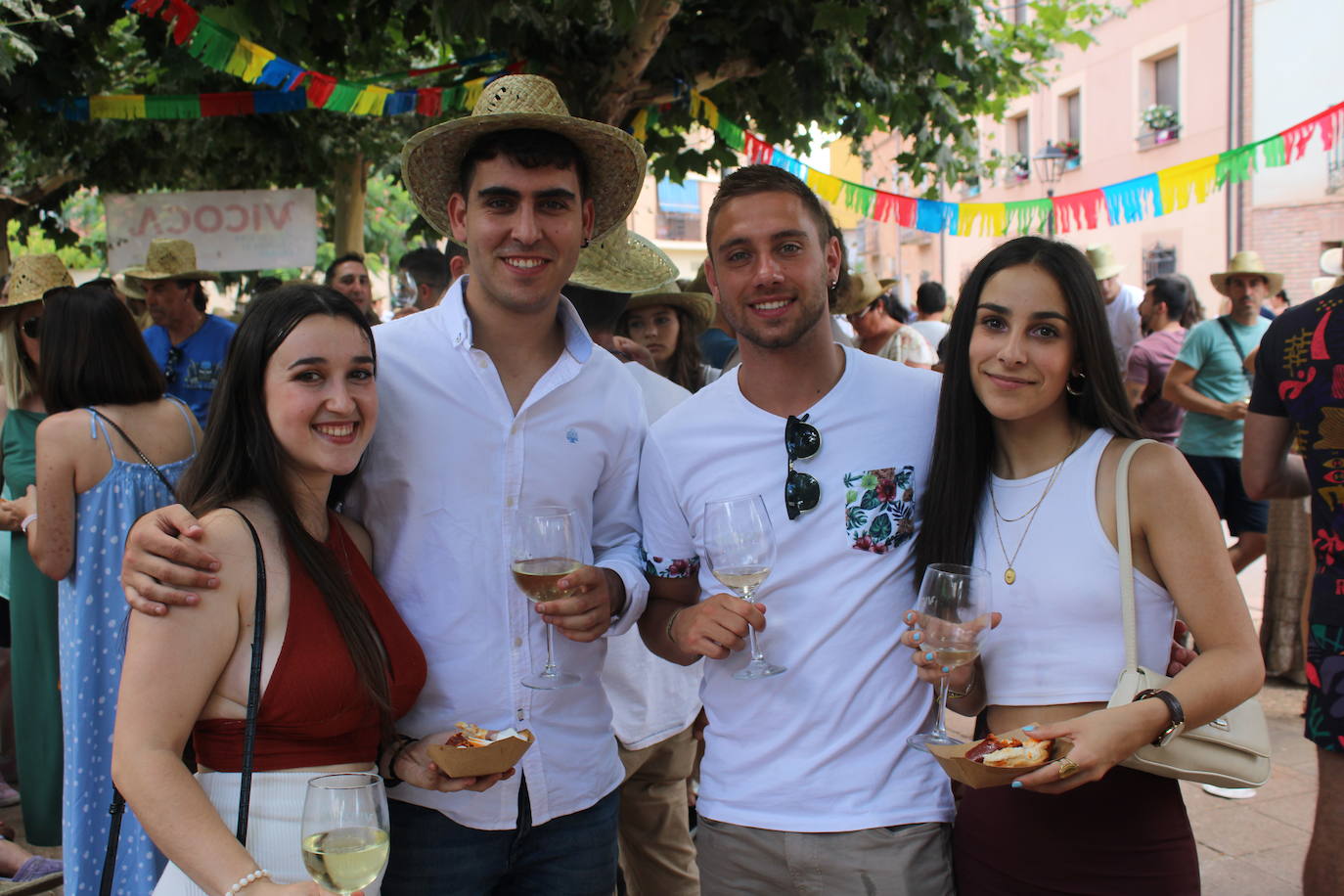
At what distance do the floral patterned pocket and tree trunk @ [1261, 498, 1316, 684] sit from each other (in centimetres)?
490

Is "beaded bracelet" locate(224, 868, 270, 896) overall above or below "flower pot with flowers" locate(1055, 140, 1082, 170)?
below

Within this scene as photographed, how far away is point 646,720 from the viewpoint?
3.34 meters

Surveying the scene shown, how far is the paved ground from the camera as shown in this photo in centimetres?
402

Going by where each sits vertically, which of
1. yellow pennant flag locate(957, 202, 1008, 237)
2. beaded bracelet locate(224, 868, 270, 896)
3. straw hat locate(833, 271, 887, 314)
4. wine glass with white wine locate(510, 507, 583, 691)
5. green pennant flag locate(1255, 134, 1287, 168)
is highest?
green pennant flag locate(1255, 134, 1287, 168)

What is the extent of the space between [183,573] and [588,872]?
1226 millimetres

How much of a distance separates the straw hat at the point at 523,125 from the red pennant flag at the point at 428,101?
13.4 feet

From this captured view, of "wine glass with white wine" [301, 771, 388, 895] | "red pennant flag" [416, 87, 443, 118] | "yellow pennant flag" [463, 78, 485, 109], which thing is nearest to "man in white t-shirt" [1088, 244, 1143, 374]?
"yellow pennant flag" [463, 78, 485, 109]

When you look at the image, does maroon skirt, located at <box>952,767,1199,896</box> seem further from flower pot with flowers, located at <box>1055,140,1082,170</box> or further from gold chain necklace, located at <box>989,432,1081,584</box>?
flower pot with flowers, located at <box>1055,140,1082,170</box>

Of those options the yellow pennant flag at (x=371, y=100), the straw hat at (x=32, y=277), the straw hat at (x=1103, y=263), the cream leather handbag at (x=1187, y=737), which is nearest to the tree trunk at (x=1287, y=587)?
the straw hat at (x=1103, y=263)

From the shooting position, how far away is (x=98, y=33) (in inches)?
236

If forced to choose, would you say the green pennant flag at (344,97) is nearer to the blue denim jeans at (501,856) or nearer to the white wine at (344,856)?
the blue denim jeans at (501,856)

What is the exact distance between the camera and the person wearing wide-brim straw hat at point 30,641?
4438 millimetres

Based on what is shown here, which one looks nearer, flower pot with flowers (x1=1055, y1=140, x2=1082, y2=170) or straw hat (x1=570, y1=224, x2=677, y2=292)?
straw hat (x1=570, y1=224, x2=677, y2=292)

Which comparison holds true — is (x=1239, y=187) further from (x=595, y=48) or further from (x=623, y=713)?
(x=623, y=713)
